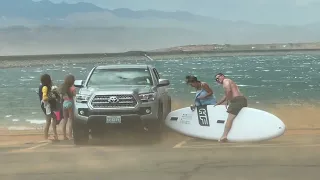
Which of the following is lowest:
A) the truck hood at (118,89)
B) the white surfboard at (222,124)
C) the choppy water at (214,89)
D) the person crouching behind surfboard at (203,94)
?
the choppy water at (214,89)

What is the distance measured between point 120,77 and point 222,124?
8.40 ft

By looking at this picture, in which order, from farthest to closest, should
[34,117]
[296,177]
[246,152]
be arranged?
1. [34,117]
2. [246,152]
3. [296,177]

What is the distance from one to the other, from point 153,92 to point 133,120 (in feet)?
2.85

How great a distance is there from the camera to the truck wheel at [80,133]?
1398 centimetres

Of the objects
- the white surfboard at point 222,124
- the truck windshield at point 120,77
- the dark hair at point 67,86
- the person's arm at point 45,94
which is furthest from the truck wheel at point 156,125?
the person's arm at point 45,94

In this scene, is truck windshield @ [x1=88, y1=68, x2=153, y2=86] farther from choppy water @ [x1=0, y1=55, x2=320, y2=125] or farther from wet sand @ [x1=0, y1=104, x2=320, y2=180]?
choppy water @ [x1=0, y1=55, x2=320, y2=125]

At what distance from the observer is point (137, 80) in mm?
15078

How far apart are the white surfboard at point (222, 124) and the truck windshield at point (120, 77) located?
1.33 meters

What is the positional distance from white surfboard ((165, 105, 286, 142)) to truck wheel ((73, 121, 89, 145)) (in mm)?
2522

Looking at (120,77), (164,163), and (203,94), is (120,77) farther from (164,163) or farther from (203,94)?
(164,163)

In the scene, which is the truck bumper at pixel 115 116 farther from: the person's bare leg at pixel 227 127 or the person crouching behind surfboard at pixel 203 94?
the person crouching behind surfboard at pixel 203 94

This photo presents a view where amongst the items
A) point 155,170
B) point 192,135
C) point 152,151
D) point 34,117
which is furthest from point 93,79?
point 34,117

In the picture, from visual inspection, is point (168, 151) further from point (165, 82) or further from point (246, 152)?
point (165, 82)

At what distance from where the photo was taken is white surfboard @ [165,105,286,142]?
46.6 ft
